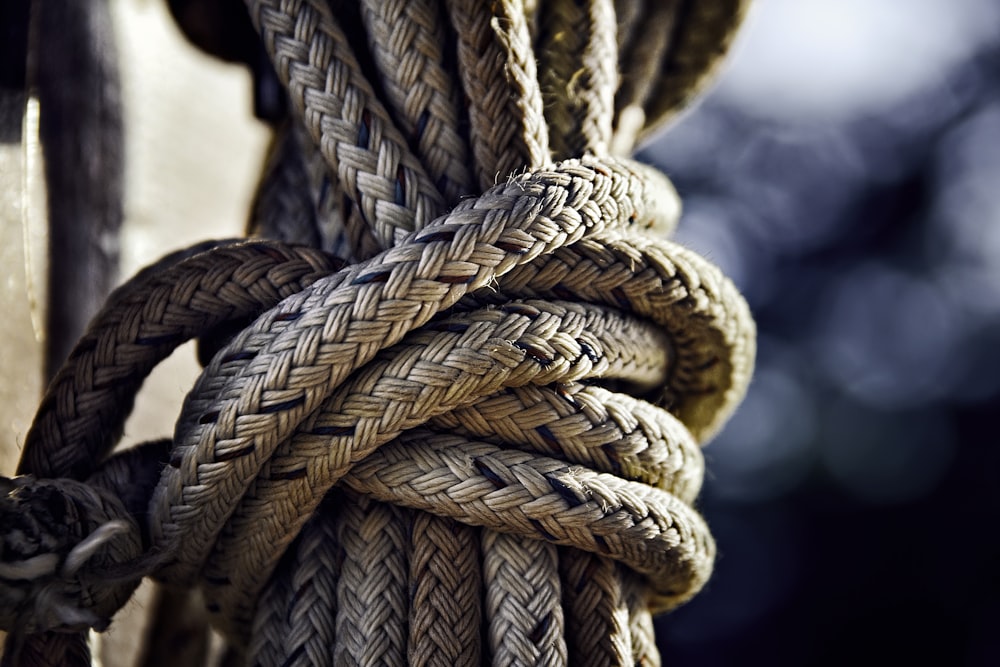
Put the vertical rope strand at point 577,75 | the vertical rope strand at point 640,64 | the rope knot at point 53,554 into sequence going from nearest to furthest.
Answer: the rope knot at point 53,554, the vertical rope strand at point 577,75, the vertical rope strand at point 640,64

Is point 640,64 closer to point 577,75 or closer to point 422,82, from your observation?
point 577,75

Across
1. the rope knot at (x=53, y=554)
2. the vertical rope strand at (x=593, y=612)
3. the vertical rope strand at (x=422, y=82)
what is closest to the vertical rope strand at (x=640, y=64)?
the vertical rope strand at (x=422, y=82)

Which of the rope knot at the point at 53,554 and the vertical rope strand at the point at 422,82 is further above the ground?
the vertical rope strand at the point at 422,82

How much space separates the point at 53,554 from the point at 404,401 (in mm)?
217

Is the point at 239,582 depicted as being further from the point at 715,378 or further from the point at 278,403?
the point at 715,378

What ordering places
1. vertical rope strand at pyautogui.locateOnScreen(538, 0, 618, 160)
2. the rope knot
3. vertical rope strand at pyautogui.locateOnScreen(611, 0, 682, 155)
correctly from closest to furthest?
the rope knot
vertical rope strand at pyautogui.locateOnScreen(538, 0, 618, 160)
vertical rope strand at pyautogui.locateOnScreen(611, 0, 682, 155)

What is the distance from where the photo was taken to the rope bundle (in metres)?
0.54

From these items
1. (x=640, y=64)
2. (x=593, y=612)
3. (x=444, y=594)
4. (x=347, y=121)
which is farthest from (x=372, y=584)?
(x=640, y=64)

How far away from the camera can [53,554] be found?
51 centimetres

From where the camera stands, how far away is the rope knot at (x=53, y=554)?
1.63 ft

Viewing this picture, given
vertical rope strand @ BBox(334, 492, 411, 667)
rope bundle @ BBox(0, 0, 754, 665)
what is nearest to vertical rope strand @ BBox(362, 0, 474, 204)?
rope bundle @ BBox(0, 0, 754, 665)

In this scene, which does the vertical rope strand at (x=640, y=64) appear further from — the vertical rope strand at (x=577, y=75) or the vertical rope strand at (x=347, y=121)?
the vertical rope strand at (x=347, y=121)

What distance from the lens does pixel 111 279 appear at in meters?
0.85

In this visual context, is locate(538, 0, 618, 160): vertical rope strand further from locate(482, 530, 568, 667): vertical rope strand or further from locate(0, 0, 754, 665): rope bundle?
locate(482, 530, 568, 667): vertical rope strand
